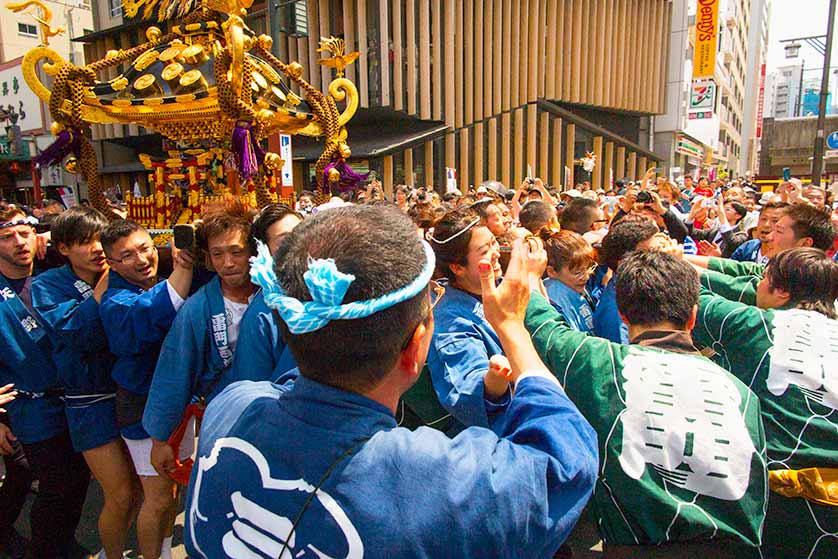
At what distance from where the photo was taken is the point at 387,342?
104 cm

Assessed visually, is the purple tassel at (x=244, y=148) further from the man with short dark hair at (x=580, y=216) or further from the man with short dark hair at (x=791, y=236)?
the man with short dark hair at (x=791, y=236)

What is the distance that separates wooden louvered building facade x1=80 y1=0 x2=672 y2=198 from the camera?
1570cm

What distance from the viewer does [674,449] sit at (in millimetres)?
1579

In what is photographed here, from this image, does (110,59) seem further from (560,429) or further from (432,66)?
(432,66)

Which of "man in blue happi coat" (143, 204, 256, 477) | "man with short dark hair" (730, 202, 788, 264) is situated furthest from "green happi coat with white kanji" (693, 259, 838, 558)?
"man in blue happi coat" (143, 204, 256, 477)

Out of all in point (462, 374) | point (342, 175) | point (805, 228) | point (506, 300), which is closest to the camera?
point (506, 300)

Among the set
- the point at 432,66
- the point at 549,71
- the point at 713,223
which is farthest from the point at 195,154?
the point at 549,71

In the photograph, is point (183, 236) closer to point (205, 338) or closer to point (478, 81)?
point (205, 338)

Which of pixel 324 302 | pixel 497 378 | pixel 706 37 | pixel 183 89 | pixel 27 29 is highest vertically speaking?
pixel 27 29

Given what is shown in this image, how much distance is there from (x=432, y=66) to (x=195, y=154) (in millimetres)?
12781

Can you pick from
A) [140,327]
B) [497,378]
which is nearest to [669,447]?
[497,378]

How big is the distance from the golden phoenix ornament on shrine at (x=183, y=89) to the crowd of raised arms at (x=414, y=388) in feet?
5.30

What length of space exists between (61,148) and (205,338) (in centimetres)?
317

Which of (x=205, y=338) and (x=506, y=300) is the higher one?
(x=506, y=300)
